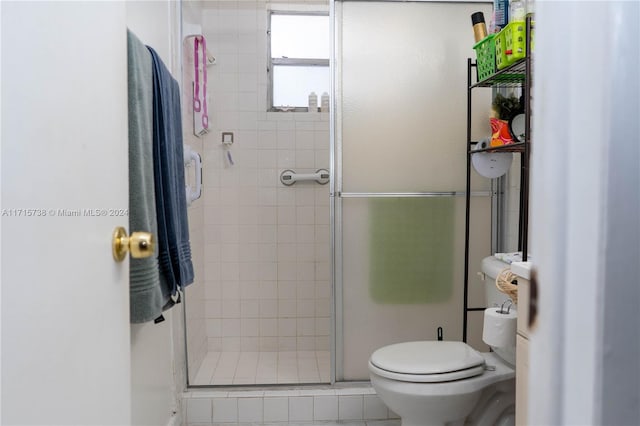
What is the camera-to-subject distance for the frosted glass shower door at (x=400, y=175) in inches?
83.6

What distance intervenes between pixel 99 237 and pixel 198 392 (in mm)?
1624

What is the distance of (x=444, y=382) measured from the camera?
163 cm

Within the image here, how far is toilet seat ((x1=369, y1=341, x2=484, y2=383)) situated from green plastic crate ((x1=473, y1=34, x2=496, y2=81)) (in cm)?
110

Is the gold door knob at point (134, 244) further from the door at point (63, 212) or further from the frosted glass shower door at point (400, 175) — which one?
the frosted glass shower door at point (400, 175)

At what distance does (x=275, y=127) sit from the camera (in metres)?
2.86

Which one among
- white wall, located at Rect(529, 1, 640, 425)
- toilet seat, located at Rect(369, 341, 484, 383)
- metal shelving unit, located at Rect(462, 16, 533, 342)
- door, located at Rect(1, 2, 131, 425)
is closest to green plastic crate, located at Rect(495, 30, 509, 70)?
metal shelving unit, located at Rect(462, 16, 533, 342)

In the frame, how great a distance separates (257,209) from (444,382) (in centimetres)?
164

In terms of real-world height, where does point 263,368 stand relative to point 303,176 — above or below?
below

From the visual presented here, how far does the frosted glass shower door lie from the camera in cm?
212

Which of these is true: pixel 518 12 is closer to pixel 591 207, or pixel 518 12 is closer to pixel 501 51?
pixel 501 51

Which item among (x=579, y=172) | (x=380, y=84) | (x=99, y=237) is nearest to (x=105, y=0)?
(x=99, y=237)

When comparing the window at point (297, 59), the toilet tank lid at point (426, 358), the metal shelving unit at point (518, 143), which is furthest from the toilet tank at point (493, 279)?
the window at point (297, 59)

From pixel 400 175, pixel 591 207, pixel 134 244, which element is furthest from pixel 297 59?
pixel 591 207

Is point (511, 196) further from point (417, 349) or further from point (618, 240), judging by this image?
point (618, 240)
